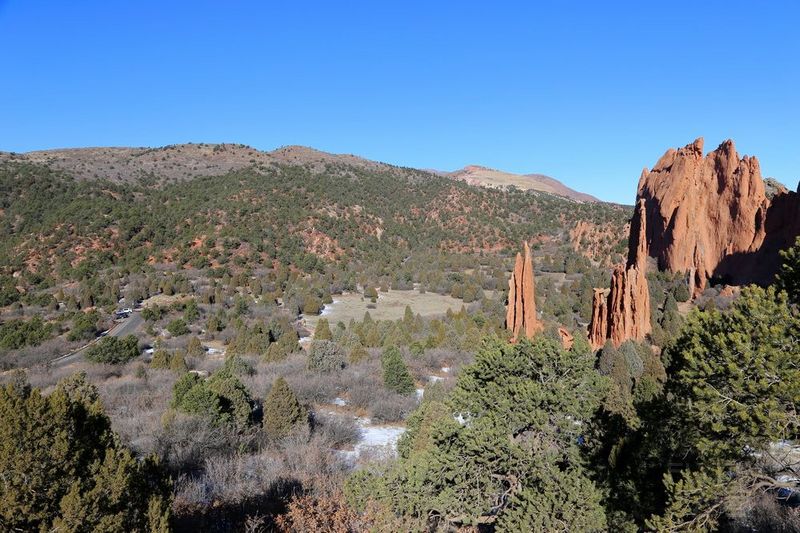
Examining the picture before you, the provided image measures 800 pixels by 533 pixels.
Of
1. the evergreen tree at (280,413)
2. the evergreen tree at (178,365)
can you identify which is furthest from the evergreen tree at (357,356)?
the evergreen tree at (280,413)

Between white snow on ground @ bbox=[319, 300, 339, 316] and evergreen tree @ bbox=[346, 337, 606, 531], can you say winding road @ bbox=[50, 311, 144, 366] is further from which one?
evergreen tree @ bbox=[346, 337, 606, 531]

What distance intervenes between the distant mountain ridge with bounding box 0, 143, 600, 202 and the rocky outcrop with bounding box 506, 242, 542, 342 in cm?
7231

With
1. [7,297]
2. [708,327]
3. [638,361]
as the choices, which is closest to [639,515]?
[708,327]

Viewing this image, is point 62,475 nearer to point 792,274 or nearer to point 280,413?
point 792,274

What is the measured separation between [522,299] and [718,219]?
33.6 meters

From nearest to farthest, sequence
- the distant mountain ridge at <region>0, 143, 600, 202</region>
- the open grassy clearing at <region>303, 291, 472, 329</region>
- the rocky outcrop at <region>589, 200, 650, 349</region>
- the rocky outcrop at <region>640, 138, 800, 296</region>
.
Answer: the rocky outcrop at <region>589, 200, 650, 349</region>
the open grassy clearing at <region>303, 291, 472, 329</region>
the rocky outcrop at <region>640, 138, 800, 296</region>
the distant mountain ridge at <region>0, 143, 600, 202</region>

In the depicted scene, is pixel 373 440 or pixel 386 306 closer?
pixel 373 440

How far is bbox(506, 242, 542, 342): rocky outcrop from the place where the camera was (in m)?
32.8

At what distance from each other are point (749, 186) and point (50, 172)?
308 feet

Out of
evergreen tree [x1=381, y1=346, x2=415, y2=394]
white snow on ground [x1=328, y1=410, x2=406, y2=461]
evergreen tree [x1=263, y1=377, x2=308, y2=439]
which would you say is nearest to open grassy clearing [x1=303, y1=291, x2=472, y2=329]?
evergreen tree [x1=381, y1=346, x2=415, y2=394]

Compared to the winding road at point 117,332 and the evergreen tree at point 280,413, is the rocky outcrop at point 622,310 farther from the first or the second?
the winding road at point 117,332

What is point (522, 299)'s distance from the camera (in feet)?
109

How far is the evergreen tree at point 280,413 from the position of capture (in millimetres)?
17000

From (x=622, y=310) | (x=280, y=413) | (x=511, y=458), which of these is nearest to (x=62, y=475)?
(x=511, y=458)
